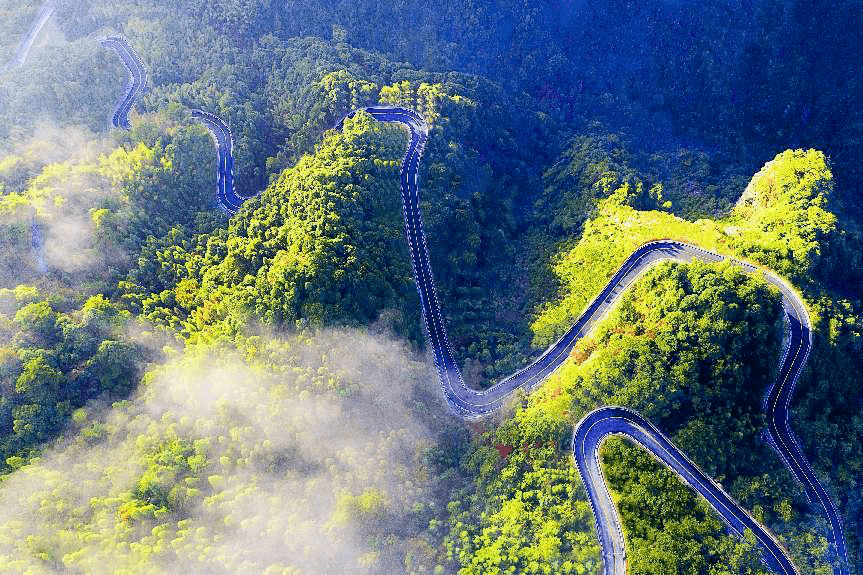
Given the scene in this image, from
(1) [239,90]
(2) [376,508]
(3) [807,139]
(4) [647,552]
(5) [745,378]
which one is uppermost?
(3) [807,139]

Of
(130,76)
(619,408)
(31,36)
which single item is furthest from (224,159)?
(619,408)

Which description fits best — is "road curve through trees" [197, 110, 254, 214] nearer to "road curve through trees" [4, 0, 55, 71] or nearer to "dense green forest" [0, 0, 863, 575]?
"dense green forest" [0, 0, 863, 575]

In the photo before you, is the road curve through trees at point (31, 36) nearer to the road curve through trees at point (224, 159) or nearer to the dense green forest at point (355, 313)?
the dense green forest at point (355, 313)

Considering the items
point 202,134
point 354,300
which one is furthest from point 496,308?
point 202,134

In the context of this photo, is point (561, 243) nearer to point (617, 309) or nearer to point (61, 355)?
point (617, 309)

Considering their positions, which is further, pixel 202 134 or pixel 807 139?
pixel 807 139

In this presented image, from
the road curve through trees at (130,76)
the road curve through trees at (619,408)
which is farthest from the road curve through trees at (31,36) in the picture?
the road curve through trees at (619,408)

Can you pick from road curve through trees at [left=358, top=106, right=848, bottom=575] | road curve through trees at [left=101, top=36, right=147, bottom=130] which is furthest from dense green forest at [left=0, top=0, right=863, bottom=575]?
road curve through trees at [left=101, top=36, right=147, bottom=130]
